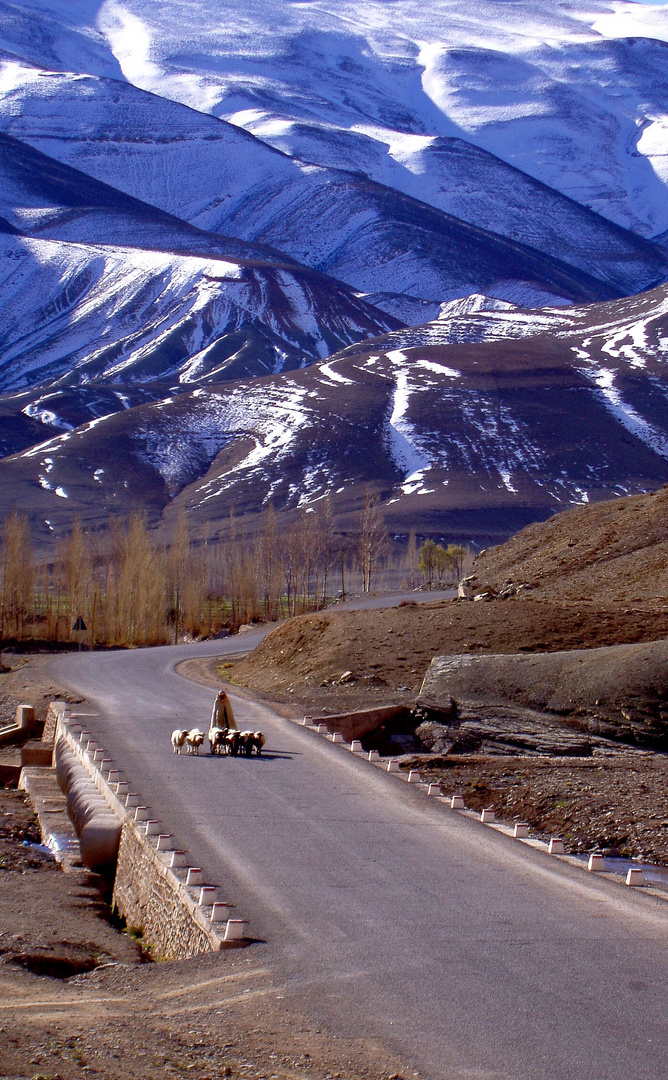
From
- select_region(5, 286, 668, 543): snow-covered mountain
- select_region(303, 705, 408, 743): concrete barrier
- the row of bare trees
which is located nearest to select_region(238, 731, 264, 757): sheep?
select_region(303, 705, 408, 743): concrete barrier

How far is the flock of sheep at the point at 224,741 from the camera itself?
63.0 feet

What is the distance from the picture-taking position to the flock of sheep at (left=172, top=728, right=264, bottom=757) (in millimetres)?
19203

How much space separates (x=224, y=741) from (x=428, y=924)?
32.4 feet

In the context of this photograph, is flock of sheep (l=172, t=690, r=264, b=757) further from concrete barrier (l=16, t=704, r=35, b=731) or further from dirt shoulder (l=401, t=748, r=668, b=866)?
concrete barrier (l=16, t=704, r=35, b=731)

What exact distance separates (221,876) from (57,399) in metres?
181

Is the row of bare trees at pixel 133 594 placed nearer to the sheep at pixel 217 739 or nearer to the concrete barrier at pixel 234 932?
the sheep at pixel 217 739

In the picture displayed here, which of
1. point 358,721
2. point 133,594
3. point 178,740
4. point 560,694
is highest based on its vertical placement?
point 133,594

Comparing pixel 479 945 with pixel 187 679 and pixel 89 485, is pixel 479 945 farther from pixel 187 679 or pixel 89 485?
pixel 89 485

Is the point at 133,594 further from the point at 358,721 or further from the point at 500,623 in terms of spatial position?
the point at 358,721

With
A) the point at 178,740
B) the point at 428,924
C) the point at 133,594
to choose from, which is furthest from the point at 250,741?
the point at 133,594

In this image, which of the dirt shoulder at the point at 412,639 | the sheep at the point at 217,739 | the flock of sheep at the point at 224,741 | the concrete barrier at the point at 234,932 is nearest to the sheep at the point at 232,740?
the flock of sheep at the point at 224,741

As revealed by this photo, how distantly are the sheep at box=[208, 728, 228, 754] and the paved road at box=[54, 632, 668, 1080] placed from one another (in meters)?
1.65

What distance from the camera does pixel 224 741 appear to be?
63.7 feet

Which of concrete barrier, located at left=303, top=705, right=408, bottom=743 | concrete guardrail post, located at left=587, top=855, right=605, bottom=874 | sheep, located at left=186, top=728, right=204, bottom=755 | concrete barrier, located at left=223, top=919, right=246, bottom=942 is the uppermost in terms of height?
concrete barrier, located at left=303, top=705, right=408, bottom=743
